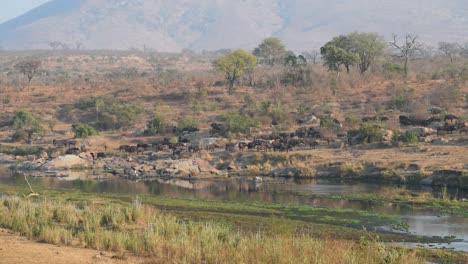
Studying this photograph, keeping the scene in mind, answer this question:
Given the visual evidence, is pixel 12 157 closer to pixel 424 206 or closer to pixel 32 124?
pixel 32 124

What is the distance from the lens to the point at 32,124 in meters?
57.4

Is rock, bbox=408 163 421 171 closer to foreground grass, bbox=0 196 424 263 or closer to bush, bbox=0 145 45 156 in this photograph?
foreground grass, bbox=0 196 424 263

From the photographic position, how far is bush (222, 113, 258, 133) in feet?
163

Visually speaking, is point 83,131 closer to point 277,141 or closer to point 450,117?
point 277,141

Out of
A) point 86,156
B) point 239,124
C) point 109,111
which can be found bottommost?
point 86,156

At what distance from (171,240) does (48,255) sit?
2.90 meters

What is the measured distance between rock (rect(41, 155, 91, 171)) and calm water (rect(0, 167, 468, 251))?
9.80 ft

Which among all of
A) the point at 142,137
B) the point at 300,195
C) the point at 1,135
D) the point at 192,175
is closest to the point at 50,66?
the point at 1,135

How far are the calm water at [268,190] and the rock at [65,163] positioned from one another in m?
2.99

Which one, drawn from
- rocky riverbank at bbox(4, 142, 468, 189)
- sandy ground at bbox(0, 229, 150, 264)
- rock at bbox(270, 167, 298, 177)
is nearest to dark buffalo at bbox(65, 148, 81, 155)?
rocky riverbank at bbox(4, 142, 468, 189)

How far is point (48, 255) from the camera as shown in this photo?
1536cm

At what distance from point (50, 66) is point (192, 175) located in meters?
91.2

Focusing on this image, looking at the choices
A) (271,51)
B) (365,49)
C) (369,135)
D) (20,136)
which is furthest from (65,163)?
(271,51)

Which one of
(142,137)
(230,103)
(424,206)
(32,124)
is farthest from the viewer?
(230,103)
